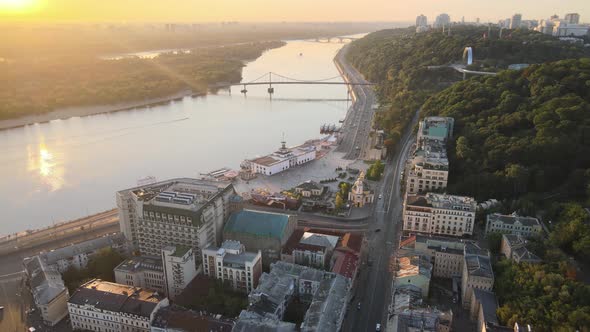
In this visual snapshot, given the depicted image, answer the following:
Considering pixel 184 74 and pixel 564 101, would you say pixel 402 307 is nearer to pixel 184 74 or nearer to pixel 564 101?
pixel 564 101

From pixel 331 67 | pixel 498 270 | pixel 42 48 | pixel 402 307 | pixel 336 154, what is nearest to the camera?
pixel 402 307

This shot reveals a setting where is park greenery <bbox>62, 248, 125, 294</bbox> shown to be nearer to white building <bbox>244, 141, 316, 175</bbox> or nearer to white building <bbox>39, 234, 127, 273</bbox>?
white building <bbox>39, 234, 127, 273</bbox>

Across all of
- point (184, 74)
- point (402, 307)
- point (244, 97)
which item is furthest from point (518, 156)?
point (184, 74)

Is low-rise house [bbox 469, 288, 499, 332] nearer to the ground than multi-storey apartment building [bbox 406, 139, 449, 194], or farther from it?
nearer to the ground

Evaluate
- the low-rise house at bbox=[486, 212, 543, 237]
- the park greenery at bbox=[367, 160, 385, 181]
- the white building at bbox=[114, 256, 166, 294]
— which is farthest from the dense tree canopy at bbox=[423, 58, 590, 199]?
the white building at bbox=[114, 256, 166, 294]

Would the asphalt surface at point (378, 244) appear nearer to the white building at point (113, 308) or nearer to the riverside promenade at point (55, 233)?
the white building at point (113, 308)

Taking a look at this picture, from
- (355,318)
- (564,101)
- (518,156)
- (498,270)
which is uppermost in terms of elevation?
(564,101)

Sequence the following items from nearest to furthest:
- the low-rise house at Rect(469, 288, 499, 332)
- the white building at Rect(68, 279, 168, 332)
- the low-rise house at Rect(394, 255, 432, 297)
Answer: the low-rise house at Rect(469, 288, 499, 332), the white building at Rect(68, 279, 168, 332), the low-rise house at Rect(394, 255, 432, 297)
